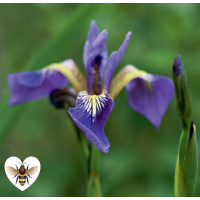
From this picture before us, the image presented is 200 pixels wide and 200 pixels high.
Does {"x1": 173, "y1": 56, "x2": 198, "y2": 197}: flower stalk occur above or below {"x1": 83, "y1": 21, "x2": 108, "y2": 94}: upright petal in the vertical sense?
below

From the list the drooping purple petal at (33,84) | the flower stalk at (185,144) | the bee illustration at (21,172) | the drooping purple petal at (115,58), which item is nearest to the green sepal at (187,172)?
the flower stalk at (185,144)

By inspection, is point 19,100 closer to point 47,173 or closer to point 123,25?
point 47,173

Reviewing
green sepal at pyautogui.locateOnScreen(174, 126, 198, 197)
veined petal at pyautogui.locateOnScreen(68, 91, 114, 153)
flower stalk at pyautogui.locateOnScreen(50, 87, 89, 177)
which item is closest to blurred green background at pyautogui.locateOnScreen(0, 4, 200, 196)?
flower stalk at pyautogui.locateOnScreen(50, 87, 89, 177)

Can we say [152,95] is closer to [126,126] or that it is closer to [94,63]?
[94,63]

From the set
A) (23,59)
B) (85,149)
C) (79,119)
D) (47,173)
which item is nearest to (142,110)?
(85,149)

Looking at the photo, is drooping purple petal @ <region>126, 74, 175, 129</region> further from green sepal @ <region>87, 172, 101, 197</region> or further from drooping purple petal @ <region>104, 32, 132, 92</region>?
green sepal @ <region>87, 172, 101, 197</region>

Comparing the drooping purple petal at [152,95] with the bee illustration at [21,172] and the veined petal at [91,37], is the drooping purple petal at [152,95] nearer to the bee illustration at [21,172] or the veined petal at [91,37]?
the veined petal at [91,37]
